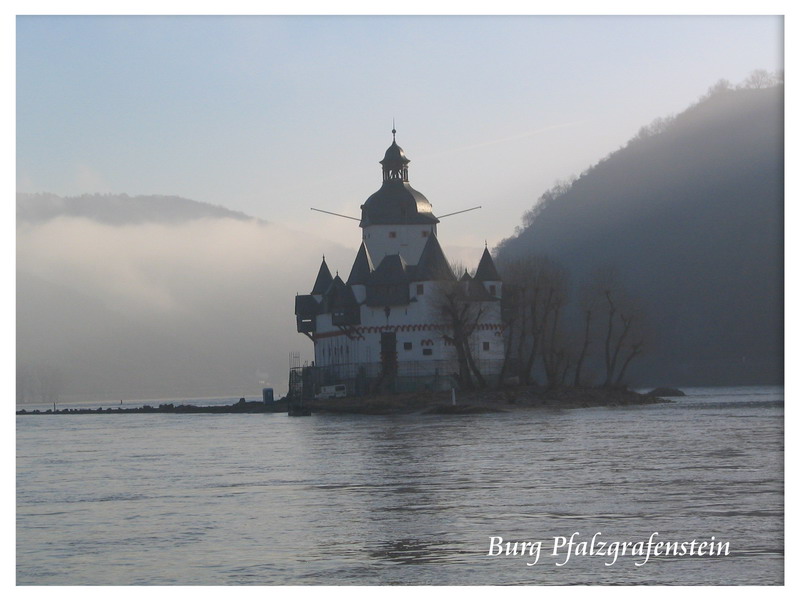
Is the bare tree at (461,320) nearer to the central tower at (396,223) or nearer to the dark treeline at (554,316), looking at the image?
the dark treeline at (554,316)

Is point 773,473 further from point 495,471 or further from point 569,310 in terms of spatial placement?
point 569,310

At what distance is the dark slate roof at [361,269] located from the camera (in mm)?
100312

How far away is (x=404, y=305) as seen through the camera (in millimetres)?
95812

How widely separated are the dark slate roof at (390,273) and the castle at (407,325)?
78mm

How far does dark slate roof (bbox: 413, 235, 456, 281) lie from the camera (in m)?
95.0

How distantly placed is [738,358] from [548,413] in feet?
208

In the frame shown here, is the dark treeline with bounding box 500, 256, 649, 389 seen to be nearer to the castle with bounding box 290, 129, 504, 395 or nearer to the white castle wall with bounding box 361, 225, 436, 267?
the castle with bounding box 290, 129, 504, 395

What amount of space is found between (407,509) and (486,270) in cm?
6887

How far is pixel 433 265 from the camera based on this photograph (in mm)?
96125

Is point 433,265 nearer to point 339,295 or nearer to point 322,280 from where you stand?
point 339,295

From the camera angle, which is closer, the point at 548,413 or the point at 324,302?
the point at 548,413

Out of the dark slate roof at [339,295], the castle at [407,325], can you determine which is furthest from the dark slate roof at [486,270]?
the dark slate roof at [339,295]

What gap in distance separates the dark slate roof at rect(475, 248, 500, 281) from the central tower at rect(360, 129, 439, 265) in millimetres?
9418
